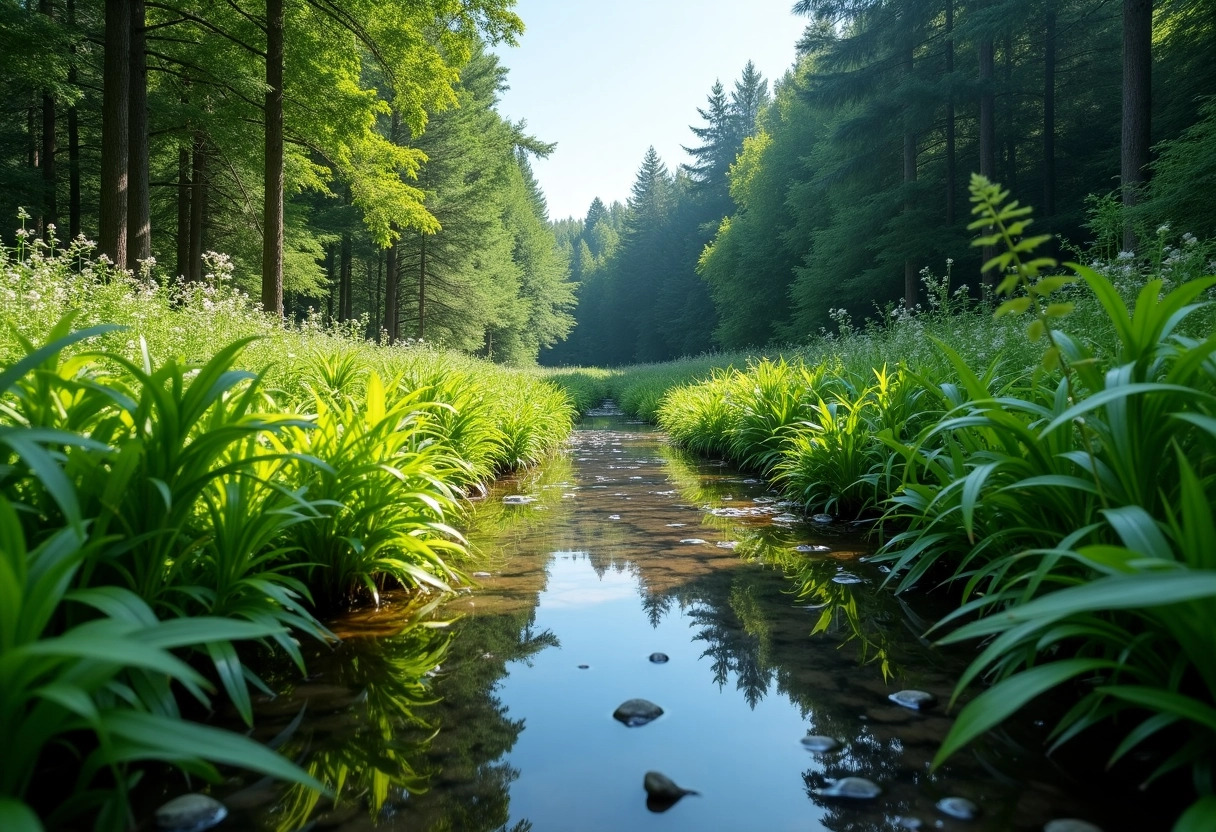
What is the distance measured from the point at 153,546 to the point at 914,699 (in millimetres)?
2134

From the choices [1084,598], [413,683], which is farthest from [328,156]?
[1084,598]

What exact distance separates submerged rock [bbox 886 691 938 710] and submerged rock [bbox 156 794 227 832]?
5.62 ft

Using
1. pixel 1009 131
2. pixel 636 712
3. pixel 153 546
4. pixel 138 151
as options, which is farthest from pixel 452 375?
pixel 1009 131

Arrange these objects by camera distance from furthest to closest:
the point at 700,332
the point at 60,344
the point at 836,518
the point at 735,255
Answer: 1. the point at 700,332
2. the point at 735,255
3. the point at 836,518
4. the point at 60,344

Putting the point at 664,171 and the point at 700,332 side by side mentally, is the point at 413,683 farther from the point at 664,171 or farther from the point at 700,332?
the point at 664,171

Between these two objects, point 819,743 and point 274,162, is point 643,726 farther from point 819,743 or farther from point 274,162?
point 274,162

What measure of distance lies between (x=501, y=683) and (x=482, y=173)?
22.1 metres

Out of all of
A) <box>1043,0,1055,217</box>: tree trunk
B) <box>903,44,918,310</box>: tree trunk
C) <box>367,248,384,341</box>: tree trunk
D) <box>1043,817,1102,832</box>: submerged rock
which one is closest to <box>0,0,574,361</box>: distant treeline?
<box>367,248,384,341</box>: tree trunk

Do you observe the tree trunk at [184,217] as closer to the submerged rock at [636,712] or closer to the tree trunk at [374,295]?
the tree trunk at [374,295]

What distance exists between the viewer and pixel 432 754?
161cm

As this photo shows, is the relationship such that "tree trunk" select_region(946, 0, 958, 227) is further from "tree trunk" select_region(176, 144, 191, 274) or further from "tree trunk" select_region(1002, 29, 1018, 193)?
"tree trunk" select_region(176, 144, 191, 274)

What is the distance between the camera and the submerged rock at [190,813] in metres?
1.27

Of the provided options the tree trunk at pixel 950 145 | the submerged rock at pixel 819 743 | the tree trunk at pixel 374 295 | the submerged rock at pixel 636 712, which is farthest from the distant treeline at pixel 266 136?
the tree trunk at pixel 950 145

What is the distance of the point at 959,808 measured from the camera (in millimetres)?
1364
